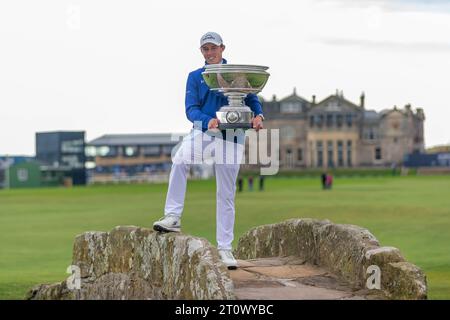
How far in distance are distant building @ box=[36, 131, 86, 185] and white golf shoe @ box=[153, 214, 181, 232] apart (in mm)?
148305

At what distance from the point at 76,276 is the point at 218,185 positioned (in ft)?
8.78

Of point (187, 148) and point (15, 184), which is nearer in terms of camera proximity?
point (187, 148)

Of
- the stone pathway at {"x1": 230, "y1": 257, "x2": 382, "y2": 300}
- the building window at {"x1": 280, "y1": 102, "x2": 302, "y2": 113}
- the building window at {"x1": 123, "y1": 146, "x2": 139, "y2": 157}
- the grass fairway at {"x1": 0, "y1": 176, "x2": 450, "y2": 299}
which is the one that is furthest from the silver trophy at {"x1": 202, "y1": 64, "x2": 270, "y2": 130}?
the building window at {"x1": 123, "y1": 146, "x2": 139, "y2": 157}

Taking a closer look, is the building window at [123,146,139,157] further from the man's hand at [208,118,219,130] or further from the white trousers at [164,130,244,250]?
the man's hand at [208,118,219,130]

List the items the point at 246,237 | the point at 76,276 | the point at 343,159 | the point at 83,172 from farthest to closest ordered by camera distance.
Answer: the point at 343,159 → the point at 83,172 → the point at 246,237 → the point at 76,276

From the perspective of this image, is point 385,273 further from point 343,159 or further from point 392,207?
point 343,159

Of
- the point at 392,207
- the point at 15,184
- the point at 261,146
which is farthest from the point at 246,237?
the point at 15,184

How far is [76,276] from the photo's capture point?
46.5 feet

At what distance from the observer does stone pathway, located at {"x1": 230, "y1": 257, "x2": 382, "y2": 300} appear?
479 inches

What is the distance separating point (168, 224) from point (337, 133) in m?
180

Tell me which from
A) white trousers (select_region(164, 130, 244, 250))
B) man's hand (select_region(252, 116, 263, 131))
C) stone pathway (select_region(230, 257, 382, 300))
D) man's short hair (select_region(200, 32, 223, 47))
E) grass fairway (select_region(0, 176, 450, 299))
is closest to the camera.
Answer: stone pathway (select_region(230, 257, 382, 300))

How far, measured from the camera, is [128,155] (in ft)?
633

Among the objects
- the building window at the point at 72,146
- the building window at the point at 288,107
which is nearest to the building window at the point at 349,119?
the building window at the point at 288,107

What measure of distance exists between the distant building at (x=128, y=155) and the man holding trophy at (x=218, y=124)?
171743mm
